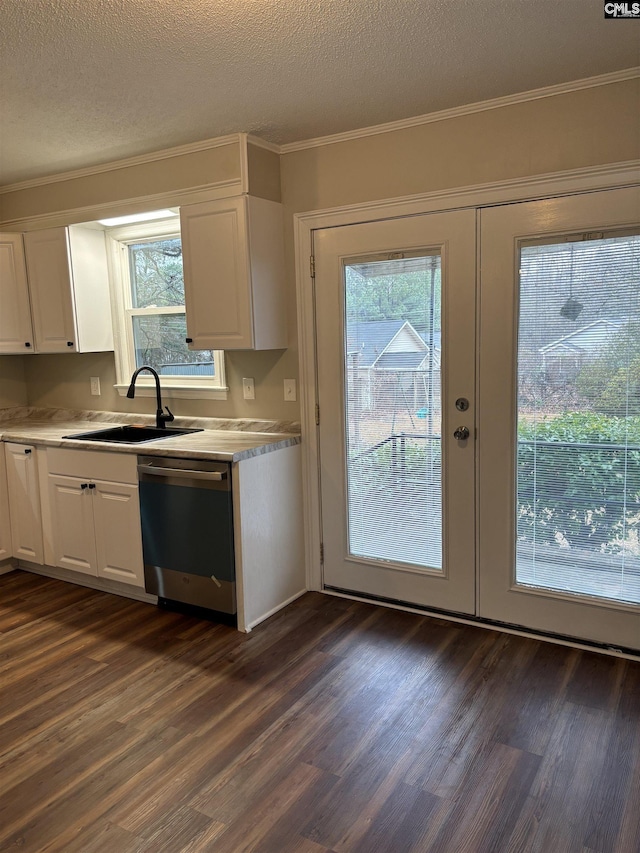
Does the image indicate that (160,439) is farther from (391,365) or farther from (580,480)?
(580,480)

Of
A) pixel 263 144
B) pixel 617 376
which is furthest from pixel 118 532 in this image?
pixel 617 376

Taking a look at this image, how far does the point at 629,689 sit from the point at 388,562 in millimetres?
1235

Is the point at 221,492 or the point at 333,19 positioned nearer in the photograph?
the point at 333,19

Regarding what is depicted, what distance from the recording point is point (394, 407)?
320cm

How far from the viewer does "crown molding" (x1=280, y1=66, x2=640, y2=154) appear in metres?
2.55

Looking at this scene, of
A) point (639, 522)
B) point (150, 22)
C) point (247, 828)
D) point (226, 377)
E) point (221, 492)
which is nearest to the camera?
point (247, 828)

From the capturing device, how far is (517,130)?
278 centimetres

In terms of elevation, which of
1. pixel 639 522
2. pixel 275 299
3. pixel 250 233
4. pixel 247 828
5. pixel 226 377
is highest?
pixel 250 233

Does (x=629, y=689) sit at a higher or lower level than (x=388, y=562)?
lower

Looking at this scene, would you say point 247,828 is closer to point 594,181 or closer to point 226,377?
point 226,377

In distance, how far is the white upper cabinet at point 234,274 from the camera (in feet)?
10.5

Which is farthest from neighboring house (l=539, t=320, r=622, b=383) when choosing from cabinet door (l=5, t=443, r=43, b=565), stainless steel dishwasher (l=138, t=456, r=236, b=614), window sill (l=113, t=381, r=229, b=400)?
cabinet door (l=5, t=443, r=43, b=565)

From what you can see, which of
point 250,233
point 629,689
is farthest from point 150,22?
point 629,689

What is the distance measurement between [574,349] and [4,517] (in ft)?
11.0
